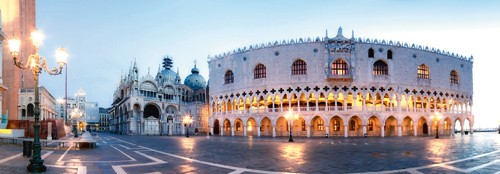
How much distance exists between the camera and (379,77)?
2007 inches

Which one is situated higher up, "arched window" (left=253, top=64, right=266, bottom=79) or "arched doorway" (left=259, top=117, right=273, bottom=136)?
"arched window" (left=253, top=64, right=266, bottom=79)

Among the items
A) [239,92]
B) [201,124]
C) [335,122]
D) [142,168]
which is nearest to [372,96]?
[335,122]

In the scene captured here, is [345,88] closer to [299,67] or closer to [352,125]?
[352,125]

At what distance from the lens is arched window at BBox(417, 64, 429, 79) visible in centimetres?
5441

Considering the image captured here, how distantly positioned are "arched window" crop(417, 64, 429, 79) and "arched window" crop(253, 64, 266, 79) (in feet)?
78.0

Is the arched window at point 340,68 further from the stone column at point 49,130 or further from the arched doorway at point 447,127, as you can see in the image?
the stone column at point 49,130

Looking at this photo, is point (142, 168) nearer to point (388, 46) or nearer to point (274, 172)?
point (274, 172)

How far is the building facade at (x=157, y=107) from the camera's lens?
219 feet

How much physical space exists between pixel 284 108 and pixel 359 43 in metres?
14.5

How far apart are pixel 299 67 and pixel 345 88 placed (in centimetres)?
735

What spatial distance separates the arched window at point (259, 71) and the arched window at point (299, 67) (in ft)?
16.6

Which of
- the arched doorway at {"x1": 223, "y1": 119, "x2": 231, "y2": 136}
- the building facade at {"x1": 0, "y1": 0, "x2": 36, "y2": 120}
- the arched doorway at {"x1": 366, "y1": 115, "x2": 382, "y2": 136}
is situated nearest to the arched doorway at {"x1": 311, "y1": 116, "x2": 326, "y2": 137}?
the arched doorway at {"x1": 366, "y1": 115, "x2": 382, "y2": 136}

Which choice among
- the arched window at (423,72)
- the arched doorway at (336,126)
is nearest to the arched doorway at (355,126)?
the arched doorway at (336,126)

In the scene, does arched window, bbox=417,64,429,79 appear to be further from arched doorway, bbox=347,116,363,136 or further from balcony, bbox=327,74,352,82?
balcony, bbox=327,74,352,82
